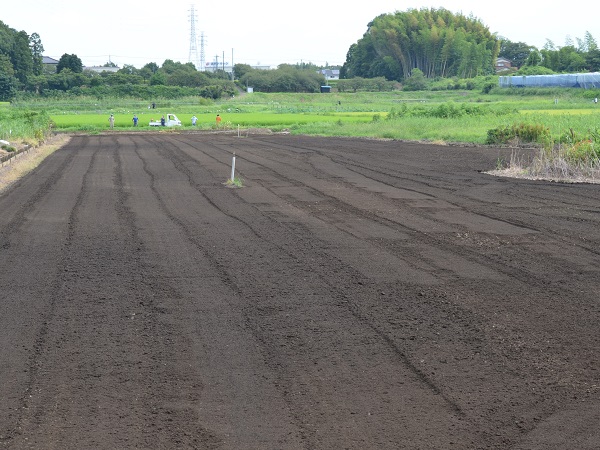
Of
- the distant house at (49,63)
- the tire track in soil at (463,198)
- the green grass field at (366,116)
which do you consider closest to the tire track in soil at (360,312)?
the tire track in soil at (463,198)

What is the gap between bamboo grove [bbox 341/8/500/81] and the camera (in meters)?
140

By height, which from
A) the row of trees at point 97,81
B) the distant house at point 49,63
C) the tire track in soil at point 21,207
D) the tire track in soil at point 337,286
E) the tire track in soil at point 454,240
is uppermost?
the distant house at point 49,63

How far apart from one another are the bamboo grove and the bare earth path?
424ft

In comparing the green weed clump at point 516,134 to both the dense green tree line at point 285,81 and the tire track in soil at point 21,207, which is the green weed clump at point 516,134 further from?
the dense green tree line at point 285,81

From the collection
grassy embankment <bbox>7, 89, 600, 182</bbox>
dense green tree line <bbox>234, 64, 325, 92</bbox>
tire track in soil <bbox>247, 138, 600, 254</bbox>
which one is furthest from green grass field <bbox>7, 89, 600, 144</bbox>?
dense green tree line <bbox>234, 64, 325, 92</bbox>

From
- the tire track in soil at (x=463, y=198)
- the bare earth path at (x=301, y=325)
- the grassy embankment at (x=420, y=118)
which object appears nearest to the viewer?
the bare earth path at (x=301, y=325)

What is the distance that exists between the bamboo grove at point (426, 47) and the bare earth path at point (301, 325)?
129 metres

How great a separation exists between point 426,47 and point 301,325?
458 feet

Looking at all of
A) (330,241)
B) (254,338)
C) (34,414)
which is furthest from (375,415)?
(330,241)

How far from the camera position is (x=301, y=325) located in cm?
775

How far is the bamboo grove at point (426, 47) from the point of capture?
460 feet

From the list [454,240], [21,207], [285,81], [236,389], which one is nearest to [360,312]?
[236,389]

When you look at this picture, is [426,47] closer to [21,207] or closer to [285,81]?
[285,81]

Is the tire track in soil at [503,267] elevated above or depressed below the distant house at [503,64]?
below
